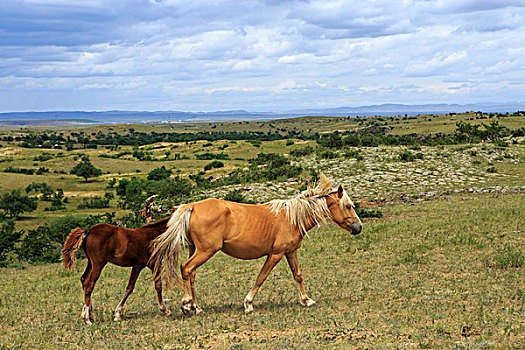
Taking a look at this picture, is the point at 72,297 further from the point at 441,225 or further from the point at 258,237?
the point at 441,225

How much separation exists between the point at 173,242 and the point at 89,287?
165 centimetres

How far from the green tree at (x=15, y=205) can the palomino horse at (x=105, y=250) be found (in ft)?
115

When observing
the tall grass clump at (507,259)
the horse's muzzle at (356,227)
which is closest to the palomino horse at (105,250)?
the horse's muzzle at (356,227)

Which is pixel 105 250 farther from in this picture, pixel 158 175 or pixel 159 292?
pixel 158 175

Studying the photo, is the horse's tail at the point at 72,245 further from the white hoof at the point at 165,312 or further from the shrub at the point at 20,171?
the shrub at the point at 20,171

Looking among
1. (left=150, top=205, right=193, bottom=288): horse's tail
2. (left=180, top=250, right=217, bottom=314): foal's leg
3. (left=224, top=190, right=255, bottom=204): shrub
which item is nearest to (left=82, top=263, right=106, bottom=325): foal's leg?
(left=150, top=205, right=193, bottom=288): horse's tail

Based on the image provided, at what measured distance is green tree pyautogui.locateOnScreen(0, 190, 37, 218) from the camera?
127ft

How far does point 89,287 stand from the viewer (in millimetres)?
7980

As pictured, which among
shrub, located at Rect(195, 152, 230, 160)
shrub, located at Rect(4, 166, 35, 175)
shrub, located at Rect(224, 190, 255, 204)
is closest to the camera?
shrub, located at Rect(224, 190, 255, 204)

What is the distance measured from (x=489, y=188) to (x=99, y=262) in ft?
77.1

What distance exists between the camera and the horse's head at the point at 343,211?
9.05 meters

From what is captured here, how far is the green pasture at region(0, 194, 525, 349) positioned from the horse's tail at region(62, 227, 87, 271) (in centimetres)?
114

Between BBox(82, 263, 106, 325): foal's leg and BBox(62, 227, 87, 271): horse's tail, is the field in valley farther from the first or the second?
BBox(62, 227, 87, 271): horse's tail

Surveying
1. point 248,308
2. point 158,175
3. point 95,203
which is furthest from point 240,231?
point 158,175
